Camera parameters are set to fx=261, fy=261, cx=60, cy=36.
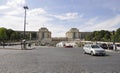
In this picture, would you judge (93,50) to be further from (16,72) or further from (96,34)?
(96,34)

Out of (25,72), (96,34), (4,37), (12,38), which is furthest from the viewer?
(96,34)

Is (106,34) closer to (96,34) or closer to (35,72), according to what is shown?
(96,34)

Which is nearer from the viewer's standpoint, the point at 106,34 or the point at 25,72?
the point at 25,72

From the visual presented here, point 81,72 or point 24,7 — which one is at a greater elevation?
point 24,7

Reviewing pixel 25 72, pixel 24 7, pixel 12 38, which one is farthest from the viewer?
pixel 12 38

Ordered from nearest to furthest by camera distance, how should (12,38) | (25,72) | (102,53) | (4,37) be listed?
1. (25,72)
2. (102,53)
3. (4,37)
4. (12,38)

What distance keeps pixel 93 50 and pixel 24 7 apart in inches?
1170

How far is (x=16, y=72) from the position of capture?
14266mm

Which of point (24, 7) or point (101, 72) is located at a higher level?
point (24, 7)

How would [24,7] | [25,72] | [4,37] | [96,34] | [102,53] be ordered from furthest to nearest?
[96,34], [4,37], [24,7], [102,53], [25,72]

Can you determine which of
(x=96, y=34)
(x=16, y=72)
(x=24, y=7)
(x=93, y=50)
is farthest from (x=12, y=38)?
(x=16, y=72)

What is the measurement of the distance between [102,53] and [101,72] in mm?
18214

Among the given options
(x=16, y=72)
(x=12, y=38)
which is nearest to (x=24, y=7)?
(x=16, y=72)

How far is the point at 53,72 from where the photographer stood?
14445mm
